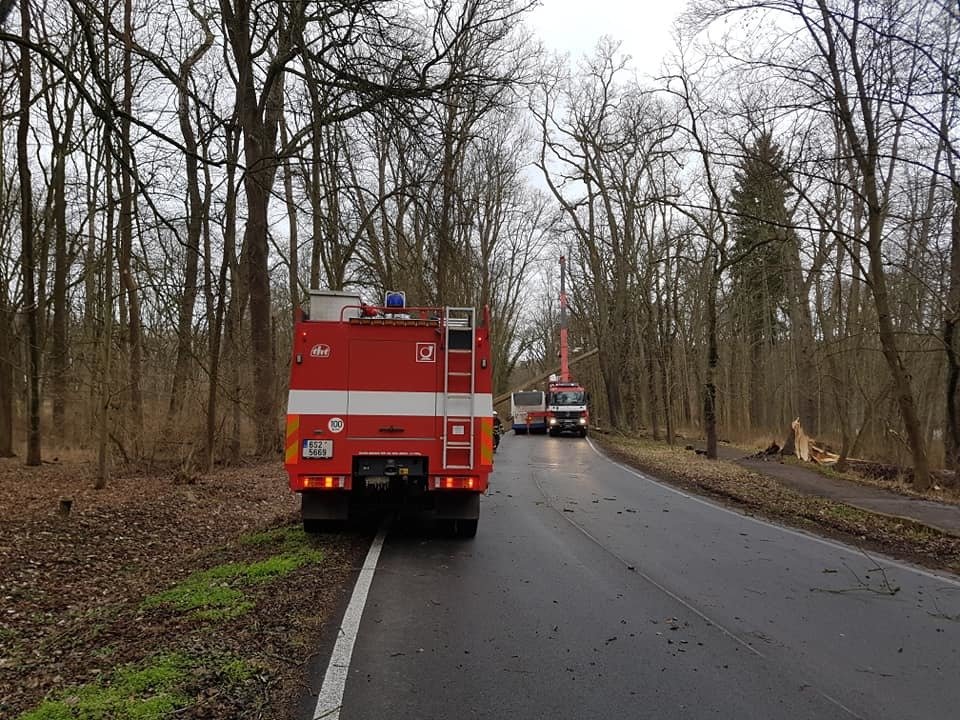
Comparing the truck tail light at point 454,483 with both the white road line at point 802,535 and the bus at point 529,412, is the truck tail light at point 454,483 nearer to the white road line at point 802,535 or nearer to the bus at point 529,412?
the white road line at point 802,535

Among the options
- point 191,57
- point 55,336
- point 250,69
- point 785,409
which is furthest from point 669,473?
point 785,409

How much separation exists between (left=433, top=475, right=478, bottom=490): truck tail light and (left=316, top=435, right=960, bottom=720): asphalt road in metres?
0.74

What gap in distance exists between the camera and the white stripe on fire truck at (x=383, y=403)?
8.50 m

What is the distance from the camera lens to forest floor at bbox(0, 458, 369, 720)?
13.4 ft

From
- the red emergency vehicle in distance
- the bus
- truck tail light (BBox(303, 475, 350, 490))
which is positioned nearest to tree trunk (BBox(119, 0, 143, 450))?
the red emergency vehicle in distance

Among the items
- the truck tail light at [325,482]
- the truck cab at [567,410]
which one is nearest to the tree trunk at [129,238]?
the truck tail light at [325,482]

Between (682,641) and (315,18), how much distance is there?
7340 millimetres

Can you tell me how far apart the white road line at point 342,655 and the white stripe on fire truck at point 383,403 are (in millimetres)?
1945

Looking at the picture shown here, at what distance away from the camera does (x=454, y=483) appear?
8.61 meters

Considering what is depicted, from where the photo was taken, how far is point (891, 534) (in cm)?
1017

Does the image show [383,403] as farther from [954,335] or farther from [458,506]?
[954,335]

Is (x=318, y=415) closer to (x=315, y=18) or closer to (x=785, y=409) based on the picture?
(x=315, y=18)

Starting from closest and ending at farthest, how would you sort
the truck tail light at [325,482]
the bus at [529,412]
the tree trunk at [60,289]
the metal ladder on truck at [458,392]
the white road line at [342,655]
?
the white road line at [342,655]
the truck tail light at [325,482]
the metal ladder on truck at [458,392]
the tree trunk at [60,289]
the bus at [529,412]

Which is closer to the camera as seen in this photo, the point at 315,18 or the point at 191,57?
the point at 315,18
